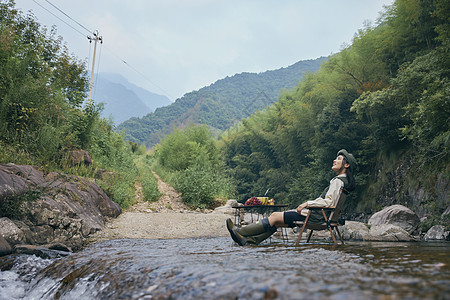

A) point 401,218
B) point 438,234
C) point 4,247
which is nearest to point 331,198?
point 4,247

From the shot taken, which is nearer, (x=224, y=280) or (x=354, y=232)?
(x=224, y=280)

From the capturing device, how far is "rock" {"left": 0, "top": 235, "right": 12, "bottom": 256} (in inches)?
138

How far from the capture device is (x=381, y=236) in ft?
21.3

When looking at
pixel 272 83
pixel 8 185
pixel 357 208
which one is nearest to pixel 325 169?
pixel 357 208

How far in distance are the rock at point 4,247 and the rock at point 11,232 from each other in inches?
9.2

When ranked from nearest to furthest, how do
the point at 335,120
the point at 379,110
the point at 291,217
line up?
the point at 291,217 < the point at 379,110 < the point at 335,120

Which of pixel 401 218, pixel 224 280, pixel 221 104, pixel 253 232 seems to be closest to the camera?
pixel 224 280

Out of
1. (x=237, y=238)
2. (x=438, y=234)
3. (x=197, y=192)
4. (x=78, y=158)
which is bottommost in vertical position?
(x=438, y=234)

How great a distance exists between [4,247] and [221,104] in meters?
74.8

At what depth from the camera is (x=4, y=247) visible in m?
3.57

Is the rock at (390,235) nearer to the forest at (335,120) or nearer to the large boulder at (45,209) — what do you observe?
the forest at (335,120)

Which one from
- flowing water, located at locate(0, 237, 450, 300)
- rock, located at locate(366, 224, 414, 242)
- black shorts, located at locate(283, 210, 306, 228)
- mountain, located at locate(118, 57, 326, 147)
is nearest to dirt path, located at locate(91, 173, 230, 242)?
flowing water, located at locate(0, 237, 450, 300)

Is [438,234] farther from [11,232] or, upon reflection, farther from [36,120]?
[36,120]

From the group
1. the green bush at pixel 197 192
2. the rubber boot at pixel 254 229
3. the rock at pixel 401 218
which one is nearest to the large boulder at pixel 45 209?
the rubber boot at pixel 254 229
